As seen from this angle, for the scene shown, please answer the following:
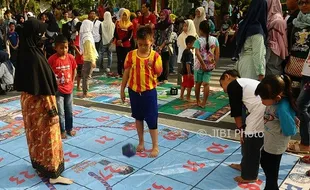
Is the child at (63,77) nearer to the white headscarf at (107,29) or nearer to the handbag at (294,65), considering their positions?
the handbag at (294,65)

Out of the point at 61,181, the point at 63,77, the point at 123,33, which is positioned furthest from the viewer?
the point at 123,33

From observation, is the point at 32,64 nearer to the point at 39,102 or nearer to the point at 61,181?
the point at 39,102

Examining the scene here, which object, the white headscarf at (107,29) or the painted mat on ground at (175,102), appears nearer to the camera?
the painted mat on ground at (175,102)

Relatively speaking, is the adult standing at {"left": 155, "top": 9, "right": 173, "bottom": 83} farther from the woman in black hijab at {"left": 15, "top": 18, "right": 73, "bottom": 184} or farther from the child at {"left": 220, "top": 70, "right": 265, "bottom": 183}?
the woman in black hijab at {"left": 15, "top": 18, "right": 73, "bottom": 184}

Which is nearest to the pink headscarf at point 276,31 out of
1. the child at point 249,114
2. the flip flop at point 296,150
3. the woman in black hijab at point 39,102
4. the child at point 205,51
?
the flip flop at point 296,150

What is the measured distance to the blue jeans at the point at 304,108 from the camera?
3618 mm

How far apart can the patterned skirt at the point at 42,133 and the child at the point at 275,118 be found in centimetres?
190

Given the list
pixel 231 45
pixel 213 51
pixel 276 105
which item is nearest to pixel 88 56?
pixel 213 51

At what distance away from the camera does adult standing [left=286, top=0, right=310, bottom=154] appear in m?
3.62

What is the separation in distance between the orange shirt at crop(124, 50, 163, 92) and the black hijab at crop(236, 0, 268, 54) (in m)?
1.11

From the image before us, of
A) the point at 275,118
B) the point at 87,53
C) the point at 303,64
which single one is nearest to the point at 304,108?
the point at 303,64

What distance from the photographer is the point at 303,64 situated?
12.4 ft

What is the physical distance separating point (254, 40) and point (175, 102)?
8.86 ft

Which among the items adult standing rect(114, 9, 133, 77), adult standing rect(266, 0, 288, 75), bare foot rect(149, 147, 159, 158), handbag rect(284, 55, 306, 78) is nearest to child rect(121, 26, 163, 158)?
bare foot rect(149, 147, 159, 158)
